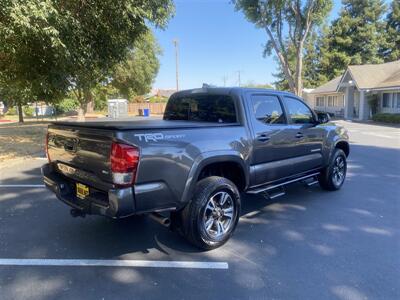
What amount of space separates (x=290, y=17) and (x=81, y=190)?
23913mm

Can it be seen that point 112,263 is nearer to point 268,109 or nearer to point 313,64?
point 268,109

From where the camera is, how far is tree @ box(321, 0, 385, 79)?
1724 inches

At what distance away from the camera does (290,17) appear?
2416cm

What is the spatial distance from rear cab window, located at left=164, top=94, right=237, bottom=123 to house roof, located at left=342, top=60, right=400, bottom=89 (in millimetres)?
25192

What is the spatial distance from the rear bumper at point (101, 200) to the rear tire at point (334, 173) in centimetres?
425

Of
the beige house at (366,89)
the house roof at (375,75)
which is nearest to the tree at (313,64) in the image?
the beige house at (366,89)

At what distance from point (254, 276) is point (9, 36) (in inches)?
315

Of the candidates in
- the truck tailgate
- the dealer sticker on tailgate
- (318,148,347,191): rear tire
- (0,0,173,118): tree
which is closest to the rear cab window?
the truck tailgate

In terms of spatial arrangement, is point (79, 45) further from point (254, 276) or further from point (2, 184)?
point (254, 276)

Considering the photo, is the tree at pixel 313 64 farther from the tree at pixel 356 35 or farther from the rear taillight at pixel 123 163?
the rear taillight at pixel 123 163

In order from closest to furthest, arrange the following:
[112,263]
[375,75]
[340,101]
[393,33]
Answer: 1. [112,263]
2. [375,75]
3. [340,101]
4. [393,33]

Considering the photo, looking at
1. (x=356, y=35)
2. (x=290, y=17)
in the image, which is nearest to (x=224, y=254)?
(x=290, y=17)

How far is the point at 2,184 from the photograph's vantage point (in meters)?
7.16

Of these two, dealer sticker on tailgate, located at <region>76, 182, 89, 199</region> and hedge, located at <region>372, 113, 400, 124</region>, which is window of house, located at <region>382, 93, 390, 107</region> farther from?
dealer sticker on tailgate, located at <region>76, 182, 89, 199</region>
